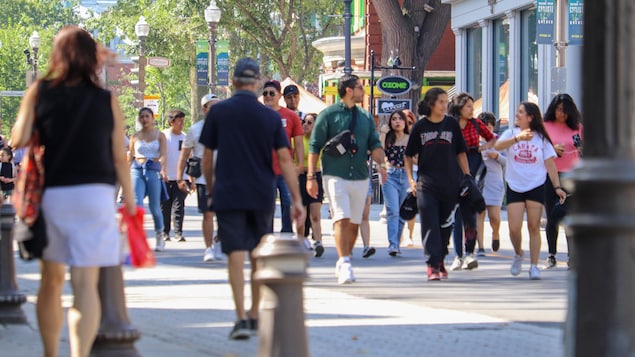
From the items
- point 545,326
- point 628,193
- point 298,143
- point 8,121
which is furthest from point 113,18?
point 628,193

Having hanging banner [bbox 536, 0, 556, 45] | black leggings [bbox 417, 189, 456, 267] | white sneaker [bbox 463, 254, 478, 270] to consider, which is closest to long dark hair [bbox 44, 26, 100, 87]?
black leggings [bbox 417, 189, 456, 267]

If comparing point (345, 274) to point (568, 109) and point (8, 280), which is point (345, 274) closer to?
point (568, 109)

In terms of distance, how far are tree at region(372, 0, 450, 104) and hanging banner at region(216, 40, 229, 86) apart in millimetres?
10185

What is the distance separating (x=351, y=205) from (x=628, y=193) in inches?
310

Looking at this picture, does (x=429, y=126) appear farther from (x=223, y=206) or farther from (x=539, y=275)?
(x=223, y=206)

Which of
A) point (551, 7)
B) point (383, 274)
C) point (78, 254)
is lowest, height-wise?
point (383, 274)

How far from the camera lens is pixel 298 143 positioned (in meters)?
13.7

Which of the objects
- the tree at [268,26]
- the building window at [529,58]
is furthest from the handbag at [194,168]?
the tree at [268,26]

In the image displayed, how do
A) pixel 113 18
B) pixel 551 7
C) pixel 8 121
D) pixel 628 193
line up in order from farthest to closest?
pixel 8 121, pixel 113 18, pixel 551 7, pixel 628 193

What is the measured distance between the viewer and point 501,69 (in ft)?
102

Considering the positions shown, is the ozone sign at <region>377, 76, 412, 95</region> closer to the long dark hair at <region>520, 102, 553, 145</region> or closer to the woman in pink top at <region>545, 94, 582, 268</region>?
the woman in pink top at <region>545, 94, 582, 268</region>

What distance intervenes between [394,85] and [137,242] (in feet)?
70.4

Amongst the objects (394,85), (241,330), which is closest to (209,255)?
(241,330)

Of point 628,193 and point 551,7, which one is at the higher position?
point 551,7
